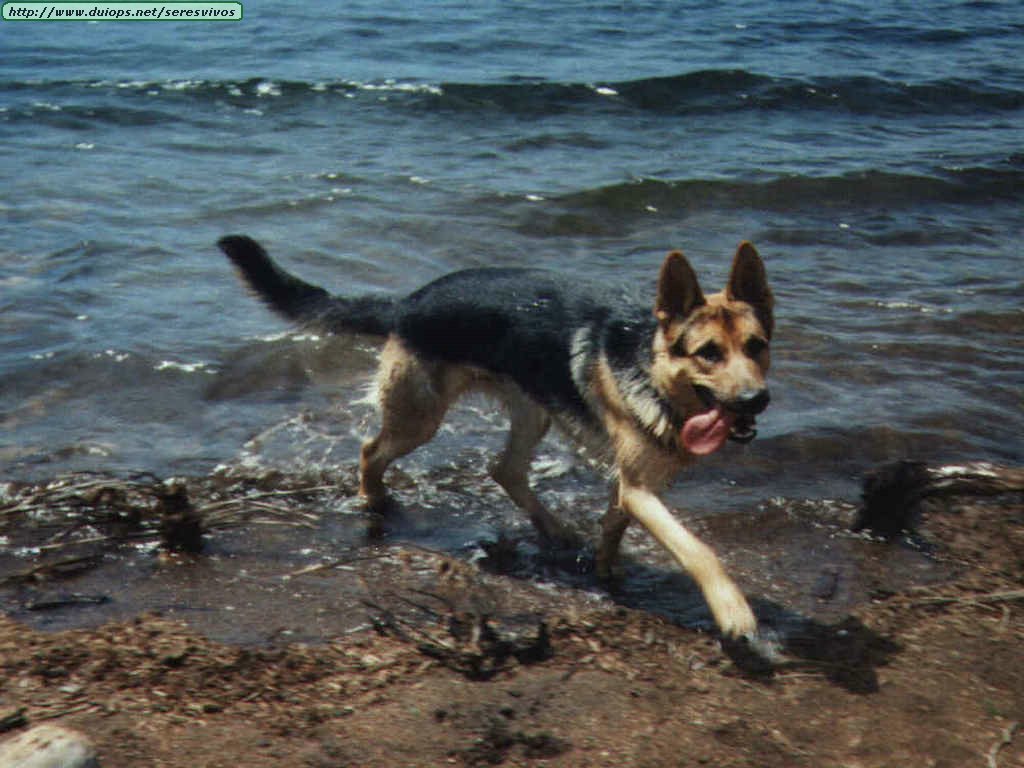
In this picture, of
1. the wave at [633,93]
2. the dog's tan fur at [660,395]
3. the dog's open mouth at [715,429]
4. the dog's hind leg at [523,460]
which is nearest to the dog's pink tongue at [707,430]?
the dog's open mouth at [715,429]

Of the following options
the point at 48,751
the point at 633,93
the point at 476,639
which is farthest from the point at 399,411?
the point at 633,93

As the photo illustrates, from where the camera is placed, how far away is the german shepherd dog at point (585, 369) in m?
4.58

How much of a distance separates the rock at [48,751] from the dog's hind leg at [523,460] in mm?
2919

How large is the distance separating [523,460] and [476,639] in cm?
160

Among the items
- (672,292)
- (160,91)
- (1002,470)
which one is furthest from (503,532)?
(160,91)

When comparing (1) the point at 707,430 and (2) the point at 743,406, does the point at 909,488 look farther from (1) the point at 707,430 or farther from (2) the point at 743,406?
(2) the point at 743,406

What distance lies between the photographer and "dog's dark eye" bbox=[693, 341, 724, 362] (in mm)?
4564

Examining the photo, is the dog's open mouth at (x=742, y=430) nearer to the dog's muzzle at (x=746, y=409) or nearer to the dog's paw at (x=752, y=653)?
the dog's muzzle at (x=746, y=409)

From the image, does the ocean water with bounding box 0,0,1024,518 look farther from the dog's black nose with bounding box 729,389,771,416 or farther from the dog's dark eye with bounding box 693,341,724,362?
the dog's black nose with bounding box 729,389,771,416

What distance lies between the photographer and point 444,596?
506 cm

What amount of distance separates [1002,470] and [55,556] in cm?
424

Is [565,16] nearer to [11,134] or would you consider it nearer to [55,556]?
[11,134]

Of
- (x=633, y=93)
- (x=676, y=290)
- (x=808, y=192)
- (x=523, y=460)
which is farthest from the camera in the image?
(x=633, y=93)

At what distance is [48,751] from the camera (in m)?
3.04
